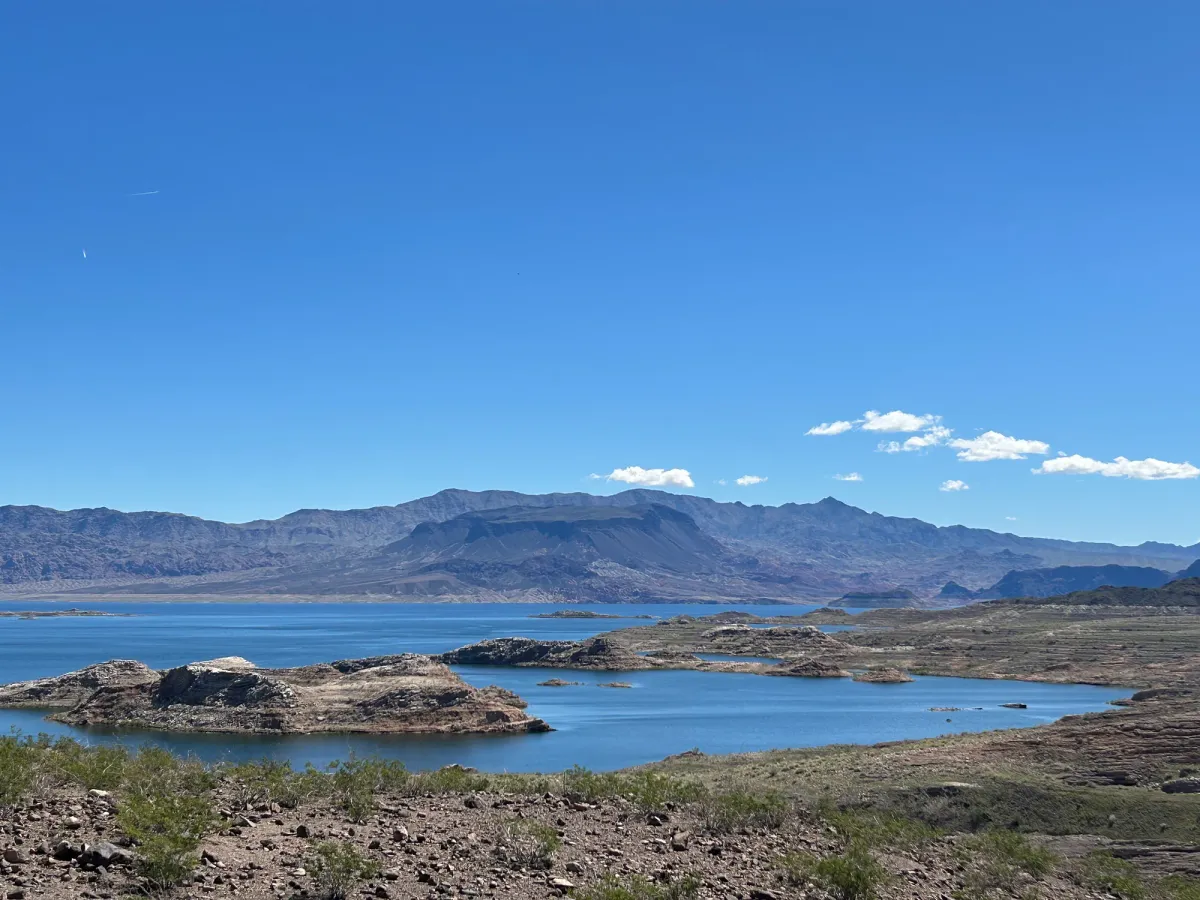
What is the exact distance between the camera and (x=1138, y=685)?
11694 centimetres

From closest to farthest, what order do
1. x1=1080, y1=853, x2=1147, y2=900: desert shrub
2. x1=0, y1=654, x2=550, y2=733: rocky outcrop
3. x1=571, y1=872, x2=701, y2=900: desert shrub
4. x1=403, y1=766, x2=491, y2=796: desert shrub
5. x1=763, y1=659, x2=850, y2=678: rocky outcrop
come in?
x1=571, y1=872, x2=701, y2=900: desert shrub < x1=1080, y1=853, x2=1147, y2=900: desert shrub < x1=403, y1=766, x2=491, y2=796: desert shrub < x1=0, y1=654, x2=550, y2=733: rocky outcrop < x1=763, y1=659, x2=850, y2=678: rocky outcrop

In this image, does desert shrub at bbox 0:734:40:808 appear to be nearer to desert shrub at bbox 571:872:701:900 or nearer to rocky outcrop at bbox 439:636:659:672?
desert shrub at bbox 571:872:701:900

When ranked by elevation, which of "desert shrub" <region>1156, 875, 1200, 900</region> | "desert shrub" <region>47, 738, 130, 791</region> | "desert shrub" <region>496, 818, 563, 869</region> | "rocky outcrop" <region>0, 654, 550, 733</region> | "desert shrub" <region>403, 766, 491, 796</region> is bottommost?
"rocky outcrop" <region>0, 654, 550, 733</region>

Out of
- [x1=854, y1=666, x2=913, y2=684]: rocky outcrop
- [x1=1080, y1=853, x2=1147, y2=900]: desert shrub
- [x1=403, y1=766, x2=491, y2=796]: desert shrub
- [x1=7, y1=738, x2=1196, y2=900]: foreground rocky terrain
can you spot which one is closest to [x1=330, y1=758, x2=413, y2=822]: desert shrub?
[x1=7, y1=738, x2=1196, y2=900]: foreground rocky terrain

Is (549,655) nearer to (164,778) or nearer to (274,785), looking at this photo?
(274,785)

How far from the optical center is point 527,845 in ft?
61.4

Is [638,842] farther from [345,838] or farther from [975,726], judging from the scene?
[975,726]

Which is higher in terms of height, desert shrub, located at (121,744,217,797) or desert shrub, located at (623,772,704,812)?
desert shrub, located at (121,744,217,797)

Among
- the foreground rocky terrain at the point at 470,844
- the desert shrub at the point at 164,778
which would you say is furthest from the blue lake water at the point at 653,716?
the foreground rocky terrain at the point at 470,844

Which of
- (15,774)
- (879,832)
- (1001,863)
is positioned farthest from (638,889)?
(1001,863)

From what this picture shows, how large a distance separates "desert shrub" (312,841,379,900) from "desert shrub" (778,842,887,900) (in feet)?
26.8

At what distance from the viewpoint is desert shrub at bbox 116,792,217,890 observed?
1470cm

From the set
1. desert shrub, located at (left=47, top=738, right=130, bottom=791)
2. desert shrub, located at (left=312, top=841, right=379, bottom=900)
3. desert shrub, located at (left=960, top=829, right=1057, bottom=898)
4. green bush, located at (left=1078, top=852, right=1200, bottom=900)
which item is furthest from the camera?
green bush, located at (left=1078, top=852, right=1200, bottom=900)

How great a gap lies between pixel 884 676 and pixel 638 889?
129 meters
